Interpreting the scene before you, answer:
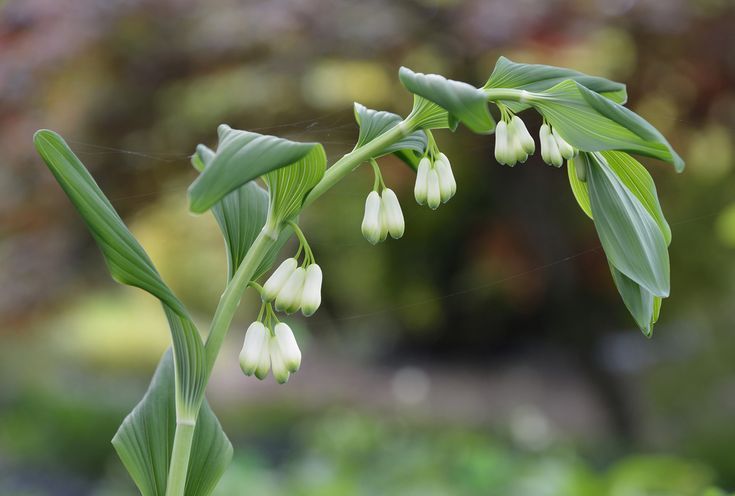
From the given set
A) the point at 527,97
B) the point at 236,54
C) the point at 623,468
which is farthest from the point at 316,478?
the point at 527,97

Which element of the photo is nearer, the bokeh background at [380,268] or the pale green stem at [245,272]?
the pale green stem at [245,272]

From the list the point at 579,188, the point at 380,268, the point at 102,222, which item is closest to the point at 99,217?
the point at 102,222

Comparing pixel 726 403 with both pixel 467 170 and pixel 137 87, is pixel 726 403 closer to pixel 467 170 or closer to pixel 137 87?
pixel 467 170

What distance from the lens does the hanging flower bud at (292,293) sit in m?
0.48

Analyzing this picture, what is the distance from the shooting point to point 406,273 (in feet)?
20.9

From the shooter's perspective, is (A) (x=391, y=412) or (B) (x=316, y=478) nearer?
(B) (x=316, y=478)

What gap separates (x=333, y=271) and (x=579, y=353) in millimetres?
2763

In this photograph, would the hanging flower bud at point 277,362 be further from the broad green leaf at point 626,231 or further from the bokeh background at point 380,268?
the bokeh background at point 380,268

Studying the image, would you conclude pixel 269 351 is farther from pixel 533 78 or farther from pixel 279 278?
pixel 533 78

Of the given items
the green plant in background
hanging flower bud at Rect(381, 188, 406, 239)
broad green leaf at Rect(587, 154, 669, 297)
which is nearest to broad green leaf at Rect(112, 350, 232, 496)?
the green plant in background

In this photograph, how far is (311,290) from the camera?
0.49 meters

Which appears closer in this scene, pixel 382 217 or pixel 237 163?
pixel 237 163

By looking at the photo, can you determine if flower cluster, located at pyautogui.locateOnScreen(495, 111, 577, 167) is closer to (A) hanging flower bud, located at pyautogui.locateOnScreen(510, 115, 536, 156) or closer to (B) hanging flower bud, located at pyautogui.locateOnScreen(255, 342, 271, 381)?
(A) hanging flower bud, located at pyautogui.locateOnScreen(510, 115, 536, 156)

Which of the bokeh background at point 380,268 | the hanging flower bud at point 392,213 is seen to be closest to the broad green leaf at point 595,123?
the hanging flower bud at point 392,213
